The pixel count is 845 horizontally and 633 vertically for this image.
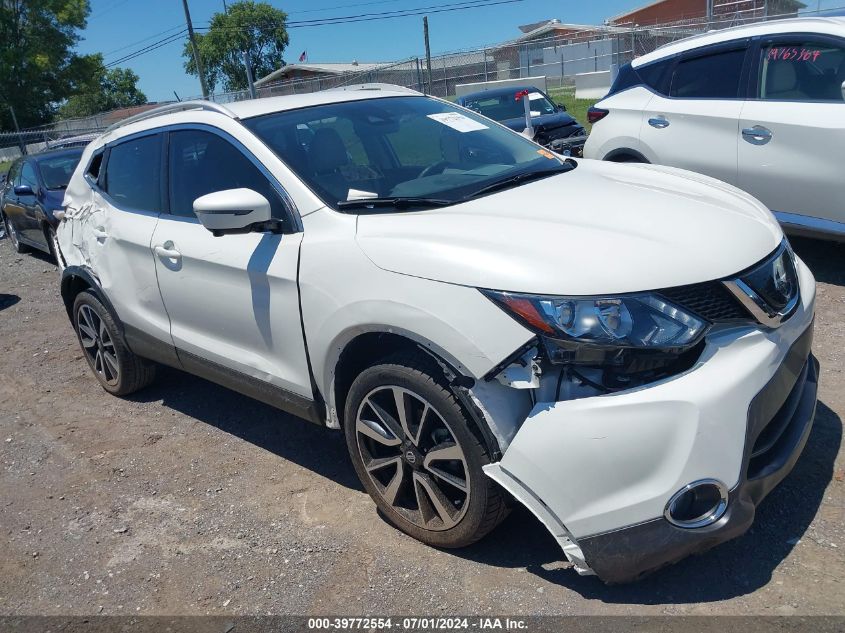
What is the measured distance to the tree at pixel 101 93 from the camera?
2045 inches

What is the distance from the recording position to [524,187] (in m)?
3.24

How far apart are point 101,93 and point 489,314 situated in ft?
249

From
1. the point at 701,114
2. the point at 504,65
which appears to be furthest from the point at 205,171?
the point at 504,65

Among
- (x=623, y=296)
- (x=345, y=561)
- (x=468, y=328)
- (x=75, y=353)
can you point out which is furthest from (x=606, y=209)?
(x=75, y=353)

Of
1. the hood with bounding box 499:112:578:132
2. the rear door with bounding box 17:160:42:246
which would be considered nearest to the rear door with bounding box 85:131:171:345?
the rear door with bounding box 17:160:42:246

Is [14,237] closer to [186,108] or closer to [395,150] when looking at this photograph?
[186,108]

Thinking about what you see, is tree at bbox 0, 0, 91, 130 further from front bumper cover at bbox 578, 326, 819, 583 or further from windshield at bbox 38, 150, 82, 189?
front bumper cover at bbox 578, 326, 819, 583

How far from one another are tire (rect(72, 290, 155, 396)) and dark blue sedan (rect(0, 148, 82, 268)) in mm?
4626

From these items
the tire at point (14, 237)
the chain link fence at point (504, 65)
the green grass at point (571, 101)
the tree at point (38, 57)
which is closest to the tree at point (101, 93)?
the tree at point (38, 57)

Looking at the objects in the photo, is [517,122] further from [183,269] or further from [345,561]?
[345,561]

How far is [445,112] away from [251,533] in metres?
2.44

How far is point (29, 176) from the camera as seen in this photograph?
10.0m

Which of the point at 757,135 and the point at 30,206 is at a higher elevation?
the point at 757,135

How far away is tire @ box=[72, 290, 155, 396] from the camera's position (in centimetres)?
465
